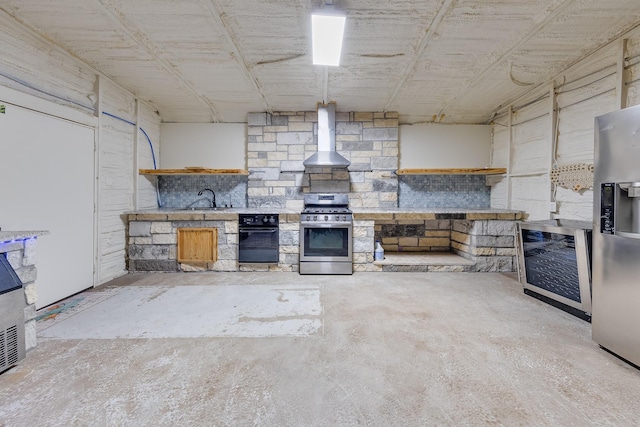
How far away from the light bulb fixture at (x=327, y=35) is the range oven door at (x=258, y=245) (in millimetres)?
2168

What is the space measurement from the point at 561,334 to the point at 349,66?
10.1 ft

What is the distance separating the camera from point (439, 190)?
188 inches

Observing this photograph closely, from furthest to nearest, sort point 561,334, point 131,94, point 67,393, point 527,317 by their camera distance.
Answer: point 131,94
point 527,317
point 561,334
point 67,393

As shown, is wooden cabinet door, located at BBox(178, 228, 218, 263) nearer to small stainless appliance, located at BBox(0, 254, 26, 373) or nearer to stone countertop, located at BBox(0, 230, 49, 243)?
stone countertop, located at BBox(0, 230, 49, 243)

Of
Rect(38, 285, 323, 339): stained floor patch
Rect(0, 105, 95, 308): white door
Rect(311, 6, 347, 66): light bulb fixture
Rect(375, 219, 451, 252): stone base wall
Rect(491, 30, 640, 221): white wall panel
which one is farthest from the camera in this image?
Rect(375, 219, 451, 252): stone base wall

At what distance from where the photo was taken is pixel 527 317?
253 centimetres

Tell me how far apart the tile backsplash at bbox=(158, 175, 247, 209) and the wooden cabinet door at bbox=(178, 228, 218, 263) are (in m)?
0.92

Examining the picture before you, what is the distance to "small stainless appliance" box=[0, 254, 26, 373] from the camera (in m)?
1.70

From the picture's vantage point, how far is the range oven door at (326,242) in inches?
151

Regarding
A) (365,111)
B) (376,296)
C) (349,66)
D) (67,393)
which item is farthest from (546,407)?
(365,111)

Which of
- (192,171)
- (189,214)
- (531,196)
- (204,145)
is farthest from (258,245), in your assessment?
(531,196)

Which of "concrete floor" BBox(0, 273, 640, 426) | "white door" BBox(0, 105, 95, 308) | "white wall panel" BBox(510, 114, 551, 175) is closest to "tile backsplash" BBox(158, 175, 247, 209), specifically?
"white door" BBox(0, 105, 95, 308)

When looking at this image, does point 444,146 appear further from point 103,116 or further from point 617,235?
point 103,116

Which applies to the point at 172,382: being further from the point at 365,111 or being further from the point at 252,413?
the point at 365,111
